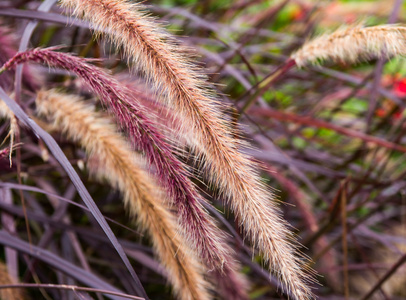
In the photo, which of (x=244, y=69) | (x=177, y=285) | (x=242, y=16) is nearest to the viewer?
(x=177, y=285)

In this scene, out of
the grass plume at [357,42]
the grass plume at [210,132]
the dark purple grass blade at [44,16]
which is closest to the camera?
the grass plume at [210,132]

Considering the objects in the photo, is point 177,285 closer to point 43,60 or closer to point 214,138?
point 214,138

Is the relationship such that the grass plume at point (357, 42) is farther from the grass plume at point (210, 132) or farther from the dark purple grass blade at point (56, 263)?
the dark purple grass blade at point (56, 263)

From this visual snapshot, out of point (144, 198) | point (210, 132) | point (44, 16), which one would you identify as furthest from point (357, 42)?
point (44, 16)

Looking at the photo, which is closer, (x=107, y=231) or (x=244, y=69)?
(x=107, y=231)

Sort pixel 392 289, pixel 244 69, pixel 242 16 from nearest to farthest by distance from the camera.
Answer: pixel 392 289
pixel 244 69
pixel 242 16

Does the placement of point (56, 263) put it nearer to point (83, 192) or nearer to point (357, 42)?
point (83, 192)

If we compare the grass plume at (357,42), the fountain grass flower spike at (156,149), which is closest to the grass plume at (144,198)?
the fountain grass flower spike at (156,149)

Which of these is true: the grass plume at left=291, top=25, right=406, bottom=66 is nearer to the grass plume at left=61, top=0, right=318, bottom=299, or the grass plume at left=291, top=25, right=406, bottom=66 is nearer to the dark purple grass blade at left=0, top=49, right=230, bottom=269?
the grass plume at left=61, top=0, right=318, bottom=299

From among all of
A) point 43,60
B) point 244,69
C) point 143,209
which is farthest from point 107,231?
point 244,69
